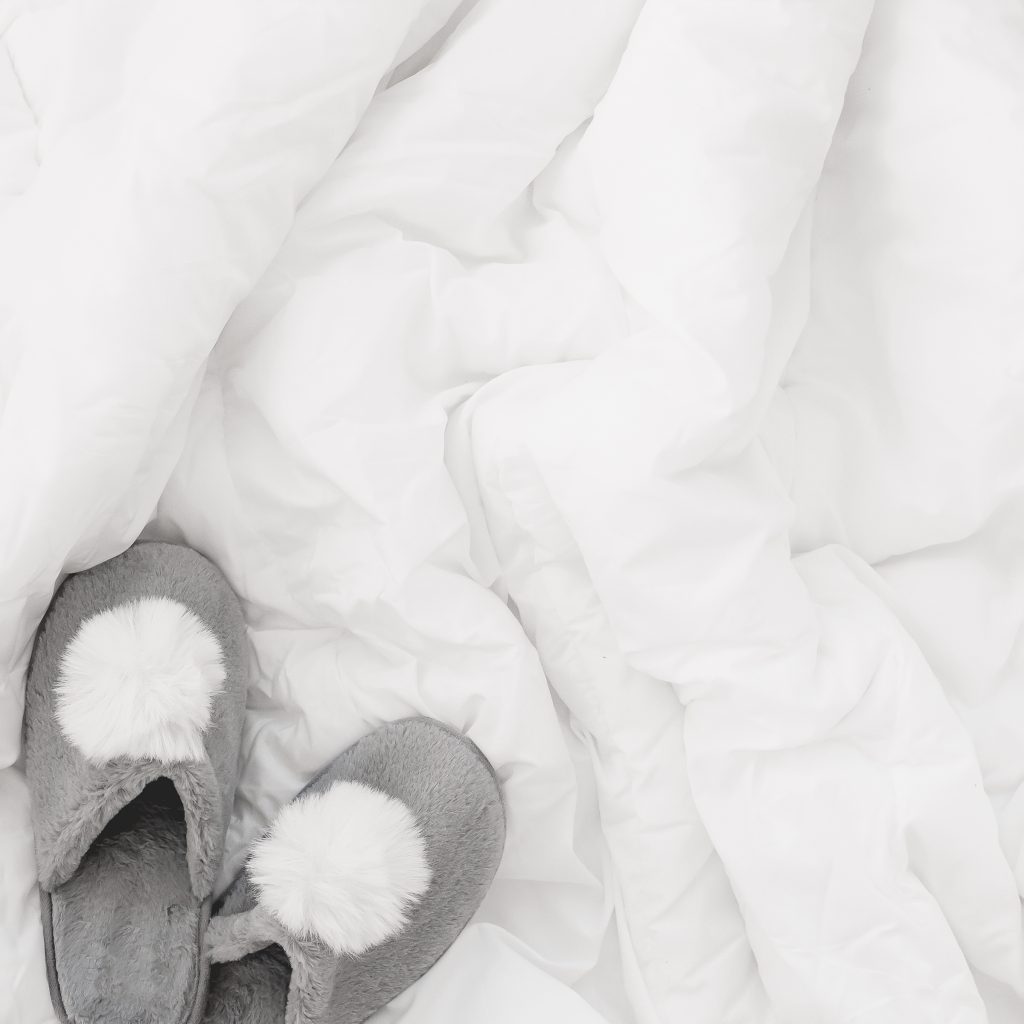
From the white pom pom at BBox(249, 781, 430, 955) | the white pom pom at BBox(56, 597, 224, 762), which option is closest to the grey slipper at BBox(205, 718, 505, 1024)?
the white pom pom at BBox(249, 781, 430, 955)

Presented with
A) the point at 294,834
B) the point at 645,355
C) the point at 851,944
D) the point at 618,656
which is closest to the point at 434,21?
the point at 645,355

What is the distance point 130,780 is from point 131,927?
0.12 meters

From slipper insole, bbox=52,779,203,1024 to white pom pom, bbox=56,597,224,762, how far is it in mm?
91

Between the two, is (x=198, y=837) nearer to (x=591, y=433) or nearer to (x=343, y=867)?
(x=343, y=867)

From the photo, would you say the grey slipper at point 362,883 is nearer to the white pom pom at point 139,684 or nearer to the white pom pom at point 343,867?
the white pom pom at point 343,867

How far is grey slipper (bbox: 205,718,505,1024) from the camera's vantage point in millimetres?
723

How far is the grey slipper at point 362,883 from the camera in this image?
2.37 feet

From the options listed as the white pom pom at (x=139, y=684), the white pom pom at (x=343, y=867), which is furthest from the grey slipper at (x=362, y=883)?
the white pom pom at (x=139, y=684)

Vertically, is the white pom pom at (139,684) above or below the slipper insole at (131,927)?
above

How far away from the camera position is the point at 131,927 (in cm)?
75

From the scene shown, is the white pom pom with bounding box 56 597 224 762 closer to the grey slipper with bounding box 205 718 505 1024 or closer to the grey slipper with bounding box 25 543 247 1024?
the grey slipper with bounding box 25 543 247 1024

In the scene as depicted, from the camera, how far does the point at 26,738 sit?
79 centimetres

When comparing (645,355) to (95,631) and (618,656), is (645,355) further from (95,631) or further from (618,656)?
(95,631)

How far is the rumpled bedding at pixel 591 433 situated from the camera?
0.72 meters
